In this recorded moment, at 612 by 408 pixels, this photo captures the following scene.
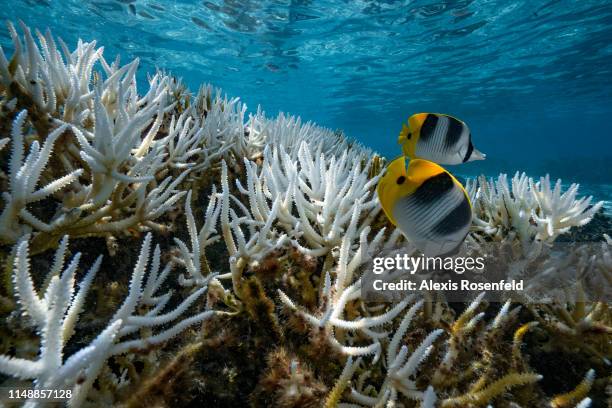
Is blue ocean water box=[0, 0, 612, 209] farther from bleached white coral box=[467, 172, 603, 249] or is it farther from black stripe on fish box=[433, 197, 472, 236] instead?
black stripe on fish box=[433, 197, 472, 236]

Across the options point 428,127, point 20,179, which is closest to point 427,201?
point 428,127

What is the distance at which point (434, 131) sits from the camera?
2.29m

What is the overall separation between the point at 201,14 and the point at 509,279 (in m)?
20.8

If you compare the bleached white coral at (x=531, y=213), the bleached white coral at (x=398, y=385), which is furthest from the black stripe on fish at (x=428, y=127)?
the bleached white coral at (x=398, y=385)

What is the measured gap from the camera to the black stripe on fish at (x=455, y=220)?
1466 mm

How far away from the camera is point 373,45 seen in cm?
2178

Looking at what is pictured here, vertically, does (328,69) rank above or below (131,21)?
above

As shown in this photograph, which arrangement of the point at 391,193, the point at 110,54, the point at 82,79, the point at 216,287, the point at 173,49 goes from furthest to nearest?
the point at 110,54
the point at 173,49
the point at 82,79
the point at 216,287
the point at 391,193

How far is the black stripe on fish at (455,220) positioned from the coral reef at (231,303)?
492 mm

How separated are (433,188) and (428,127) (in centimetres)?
103

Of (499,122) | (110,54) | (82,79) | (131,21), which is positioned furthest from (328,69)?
(499,122)

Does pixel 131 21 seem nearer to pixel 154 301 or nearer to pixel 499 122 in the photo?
pixel 154 301

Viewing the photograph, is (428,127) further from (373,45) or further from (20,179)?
(373,45)

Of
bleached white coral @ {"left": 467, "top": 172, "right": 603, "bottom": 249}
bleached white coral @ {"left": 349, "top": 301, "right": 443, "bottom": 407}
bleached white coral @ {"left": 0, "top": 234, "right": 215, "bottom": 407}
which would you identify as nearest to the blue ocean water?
bleached white coral @ {"left": 467, "top": 172, "right": 603, "bottom": 249}
